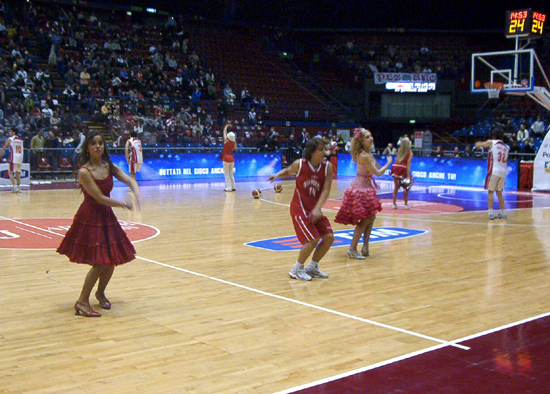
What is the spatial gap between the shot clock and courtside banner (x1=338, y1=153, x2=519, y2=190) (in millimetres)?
4176

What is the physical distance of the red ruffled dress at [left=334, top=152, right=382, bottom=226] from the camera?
872 cm

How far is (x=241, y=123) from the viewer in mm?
28312

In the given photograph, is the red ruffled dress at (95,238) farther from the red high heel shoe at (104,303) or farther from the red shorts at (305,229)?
the red shorts at (305,229)

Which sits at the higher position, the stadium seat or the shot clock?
the shot clock

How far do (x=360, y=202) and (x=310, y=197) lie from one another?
1.55 meters

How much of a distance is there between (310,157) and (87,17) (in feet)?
86.0

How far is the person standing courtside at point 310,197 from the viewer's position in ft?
23.8

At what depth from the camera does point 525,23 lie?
20922 mm

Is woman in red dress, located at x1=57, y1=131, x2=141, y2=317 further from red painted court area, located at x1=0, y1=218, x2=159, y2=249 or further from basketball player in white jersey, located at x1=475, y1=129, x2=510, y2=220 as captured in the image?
basketball player in white jersey, located at x1=475, y1=129, x2=510, y2=220

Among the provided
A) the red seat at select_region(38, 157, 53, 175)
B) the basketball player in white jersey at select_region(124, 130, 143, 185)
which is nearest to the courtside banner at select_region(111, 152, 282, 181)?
the red seat at select_region(38, 157, 53, 175)

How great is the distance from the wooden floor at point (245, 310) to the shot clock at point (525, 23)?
12.1 meters

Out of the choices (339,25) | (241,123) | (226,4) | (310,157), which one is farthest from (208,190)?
(339,25)

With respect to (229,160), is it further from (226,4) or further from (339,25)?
(339,25)

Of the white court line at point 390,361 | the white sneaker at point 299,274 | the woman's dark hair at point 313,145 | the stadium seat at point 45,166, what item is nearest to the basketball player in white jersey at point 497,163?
the woman's dark hair at point 313,145
